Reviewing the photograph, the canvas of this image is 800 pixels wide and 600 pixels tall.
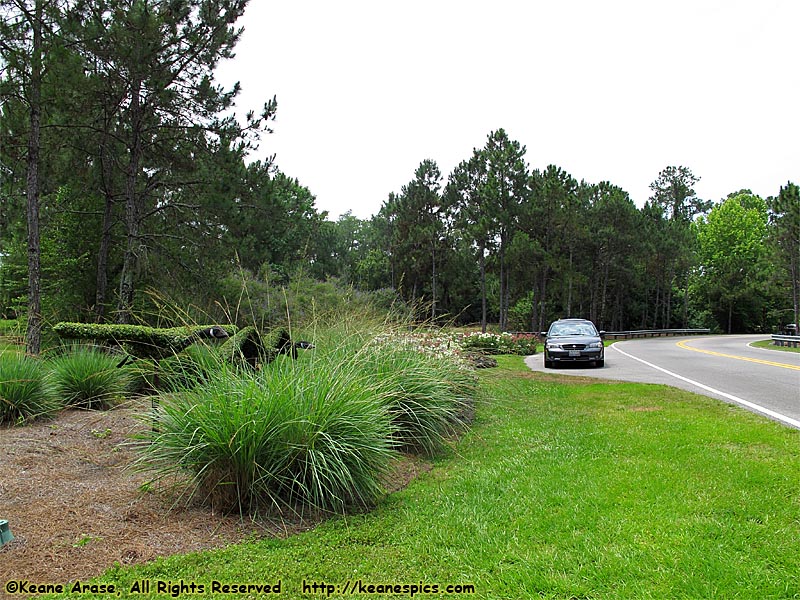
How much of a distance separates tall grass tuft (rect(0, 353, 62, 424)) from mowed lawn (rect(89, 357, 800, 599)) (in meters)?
4.41

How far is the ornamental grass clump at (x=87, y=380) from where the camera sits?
276 inches

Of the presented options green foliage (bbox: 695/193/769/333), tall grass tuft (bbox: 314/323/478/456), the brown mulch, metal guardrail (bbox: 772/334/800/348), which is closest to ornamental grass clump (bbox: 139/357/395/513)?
the brown mulch

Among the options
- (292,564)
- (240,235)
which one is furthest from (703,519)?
(240,235)

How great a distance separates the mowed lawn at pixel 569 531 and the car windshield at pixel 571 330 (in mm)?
11862

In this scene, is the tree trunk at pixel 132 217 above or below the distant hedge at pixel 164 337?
above

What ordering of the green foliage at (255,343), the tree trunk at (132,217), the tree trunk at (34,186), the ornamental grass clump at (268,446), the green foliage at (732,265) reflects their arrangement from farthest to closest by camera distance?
the green foliage at (732,265)
the tree trunk at (132,217)
the tree trunk at (34,186)
the green foliage at (255,343)
the ornamental grass clump at (268,446)

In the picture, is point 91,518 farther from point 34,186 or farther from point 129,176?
point 129,176

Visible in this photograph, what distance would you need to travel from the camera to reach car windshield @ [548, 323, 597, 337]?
17594 millimetres

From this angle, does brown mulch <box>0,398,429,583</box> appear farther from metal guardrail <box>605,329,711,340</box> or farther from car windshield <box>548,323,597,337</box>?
metal guardrail <box>605,329,711,340</box>

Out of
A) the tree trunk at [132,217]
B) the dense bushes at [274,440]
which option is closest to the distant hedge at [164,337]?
the dense bushes at [274,440]

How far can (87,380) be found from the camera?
7.20 metres

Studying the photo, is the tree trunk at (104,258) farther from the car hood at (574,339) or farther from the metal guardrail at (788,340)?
the metal guardrail at (788,340)

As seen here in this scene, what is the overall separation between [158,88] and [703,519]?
1523 cm

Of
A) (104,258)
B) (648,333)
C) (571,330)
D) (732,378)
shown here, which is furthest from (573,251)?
(104,258)
